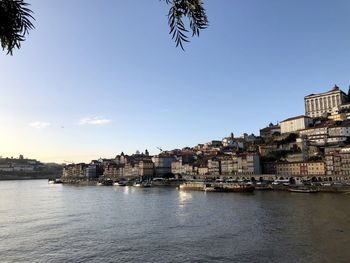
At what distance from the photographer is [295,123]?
8400 centimetres

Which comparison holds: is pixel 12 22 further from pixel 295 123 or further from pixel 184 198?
pixel 295 123

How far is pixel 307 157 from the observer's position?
7175cm

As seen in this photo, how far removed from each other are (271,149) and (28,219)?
60515 mm

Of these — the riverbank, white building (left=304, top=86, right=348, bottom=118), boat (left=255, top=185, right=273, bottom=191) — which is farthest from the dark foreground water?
the riverbank

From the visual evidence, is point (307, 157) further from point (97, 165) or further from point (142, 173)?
point (97, 165)

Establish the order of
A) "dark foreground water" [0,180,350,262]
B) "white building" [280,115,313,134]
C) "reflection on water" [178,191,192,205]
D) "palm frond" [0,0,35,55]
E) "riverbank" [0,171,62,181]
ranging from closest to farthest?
"palm frond" [0,0,35,55] → "dark foreground water" [0,180,350,262] → "reflection on water" [178,191,192,205] → "white building" [280,115,313,134] → "riverbank" [0,171,62,181]

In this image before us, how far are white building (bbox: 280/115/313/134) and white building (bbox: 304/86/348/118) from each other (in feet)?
20.6

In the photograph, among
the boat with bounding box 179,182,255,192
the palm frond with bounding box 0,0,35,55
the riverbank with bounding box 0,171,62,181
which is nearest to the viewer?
the palm frond with bounding box 0,0,35,55

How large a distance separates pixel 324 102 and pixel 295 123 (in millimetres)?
10425

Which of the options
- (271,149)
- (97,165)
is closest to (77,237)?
(271,149)

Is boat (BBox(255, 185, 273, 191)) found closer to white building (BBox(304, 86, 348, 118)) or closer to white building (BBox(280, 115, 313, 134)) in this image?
white building (BBox(280, 115, 313, 134))

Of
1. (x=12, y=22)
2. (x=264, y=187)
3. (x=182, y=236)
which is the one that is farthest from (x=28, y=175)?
(x=12, y=22)

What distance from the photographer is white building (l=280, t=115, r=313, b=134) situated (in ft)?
270

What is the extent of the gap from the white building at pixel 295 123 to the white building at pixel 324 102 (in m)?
6.28
